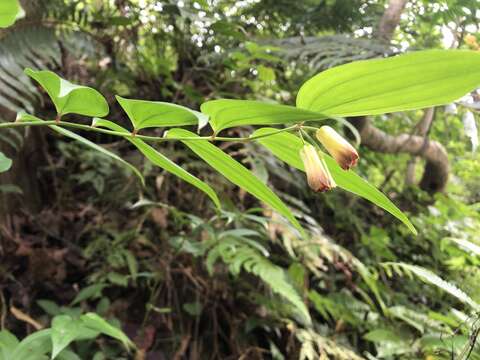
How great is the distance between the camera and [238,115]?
1.18ft

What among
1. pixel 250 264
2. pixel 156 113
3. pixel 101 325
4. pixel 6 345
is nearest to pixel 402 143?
pixel 250 264

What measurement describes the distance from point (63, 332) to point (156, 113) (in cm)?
56

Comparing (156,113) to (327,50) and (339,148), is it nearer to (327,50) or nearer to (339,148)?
(339,148)

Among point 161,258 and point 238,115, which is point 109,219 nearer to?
point 161,258

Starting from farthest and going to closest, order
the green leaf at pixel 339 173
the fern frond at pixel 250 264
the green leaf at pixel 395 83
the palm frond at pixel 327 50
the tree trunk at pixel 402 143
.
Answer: the tree trunk at pixel 402 143
the palm frond at pixel 327 50
the fern frond at pixel 250 264
the green leaf at pixel 339 173
the green leaf at pixel 395 83

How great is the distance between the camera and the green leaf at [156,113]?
0.34 m

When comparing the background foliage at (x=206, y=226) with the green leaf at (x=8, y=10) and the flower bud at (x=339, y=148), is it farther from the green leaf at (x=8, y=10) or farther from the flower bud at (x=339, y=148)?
the green leaf at (x=8, y=10)

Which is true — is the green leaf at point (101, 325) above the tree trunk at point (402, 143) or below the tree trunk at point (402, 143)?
below

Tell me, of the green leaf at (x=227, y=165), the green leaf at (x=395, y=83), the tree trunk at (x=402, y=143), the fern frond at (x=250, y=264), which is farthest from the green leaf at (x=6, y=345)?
the tree trunk at (x=402, y=143)

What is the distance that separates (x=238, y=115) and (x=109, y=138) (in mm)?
1415

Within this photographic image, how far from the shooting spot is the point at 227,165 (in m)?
0.42

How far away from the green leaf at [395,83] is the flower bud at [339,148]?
46 millimetres

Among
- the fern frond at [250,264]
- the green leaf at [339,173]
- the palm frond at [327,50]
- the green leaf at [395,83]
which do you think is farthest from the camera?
the palm frond at [327,50]

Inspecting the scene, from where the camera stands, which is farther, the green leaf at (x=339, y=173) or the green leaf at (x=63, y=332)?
the green leaf at (x=63, y=332)
